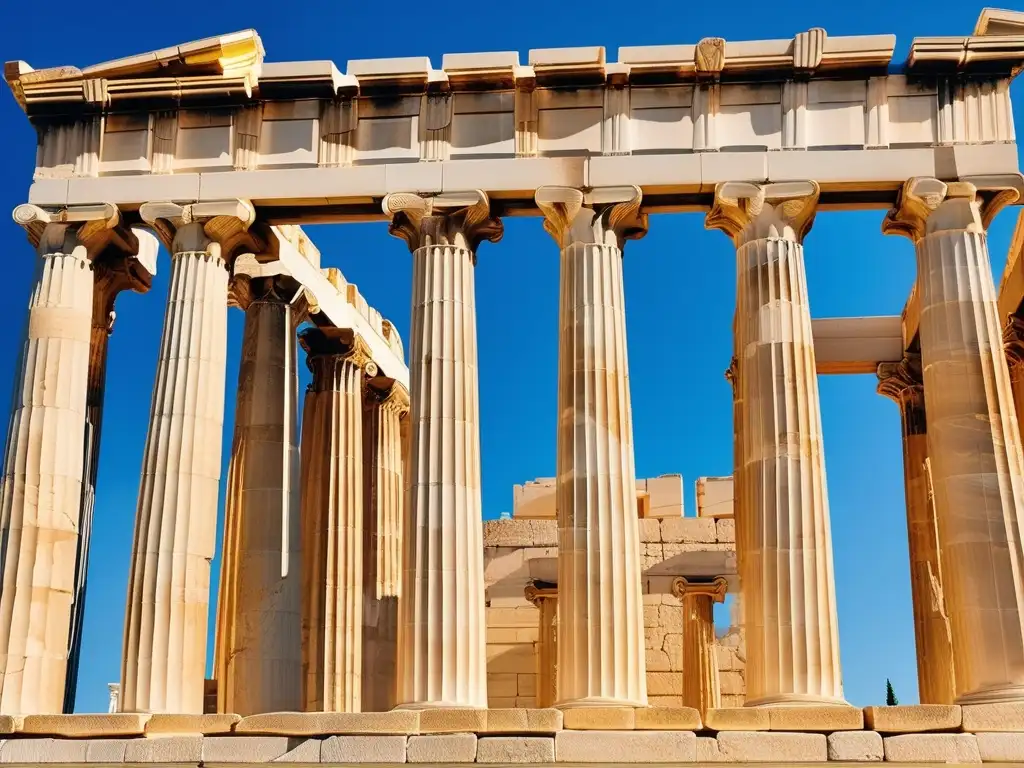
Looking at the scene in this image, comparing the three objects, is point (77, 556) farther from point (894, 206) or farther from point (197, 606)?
point (894, 206)

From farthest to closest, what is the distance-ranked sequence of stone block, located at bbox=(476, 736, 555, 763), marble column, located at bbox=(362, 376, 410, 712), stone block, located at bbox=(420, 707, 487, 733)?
1. marble column, located at bbox=(362, 376, 410, 712)
2. stone block, located at bbox=(420, 707, 487, 733)
3. stone block, located at bbox=(476, 736, 555, 763)

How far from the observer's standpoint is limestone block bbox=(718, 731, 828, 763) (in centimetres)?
3084

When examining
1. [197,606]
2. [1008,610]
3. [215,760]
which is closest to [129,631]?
[197,606]

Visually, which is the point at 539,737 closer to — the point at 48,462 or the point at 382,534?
the point at 48,462

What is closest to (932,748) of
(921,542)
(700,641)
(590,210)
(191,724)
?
(590,210)

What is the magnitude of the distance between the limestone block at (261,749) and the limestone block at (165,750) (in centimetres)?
23

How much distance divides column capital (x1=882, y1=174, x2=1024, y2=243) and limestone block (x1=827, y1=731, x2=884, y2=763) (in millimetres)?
13204

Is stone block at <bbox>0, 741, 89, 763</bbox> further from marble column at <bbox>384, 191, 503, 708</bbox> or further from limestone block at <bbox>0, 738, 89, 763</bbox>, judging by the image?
marble column at <bbox>384, 191, 503, 708</bbox>

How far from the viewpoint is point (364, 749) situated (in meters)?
31.7

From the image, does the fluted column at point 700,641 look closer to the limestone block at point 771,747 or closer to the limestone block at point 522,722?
the limestone block at point 771,747

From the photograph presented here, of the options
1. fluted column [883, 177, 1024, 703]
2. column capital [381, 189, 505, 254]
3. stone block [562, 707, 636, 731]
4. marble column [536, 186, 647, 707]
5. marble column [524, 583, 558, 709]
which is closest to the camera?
stone block [562, 707, 636, 731]

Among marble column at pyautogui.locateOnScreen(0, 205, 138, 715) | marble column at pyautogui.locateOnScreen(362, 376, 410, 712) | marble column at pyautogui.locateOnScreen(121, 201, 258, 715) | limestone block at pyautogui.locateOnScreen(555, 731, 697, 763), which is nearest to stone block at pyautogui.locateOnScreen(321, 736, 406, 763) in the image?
A: limestone block at pyautogui.locateOnScreen(555, 731, 697, 763)

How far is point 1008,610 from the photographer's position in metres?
33.6

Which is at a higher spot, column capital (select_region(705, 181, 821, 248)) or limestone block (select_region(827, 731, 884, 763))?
column capital (select_region(705, 181, 821, 248))
